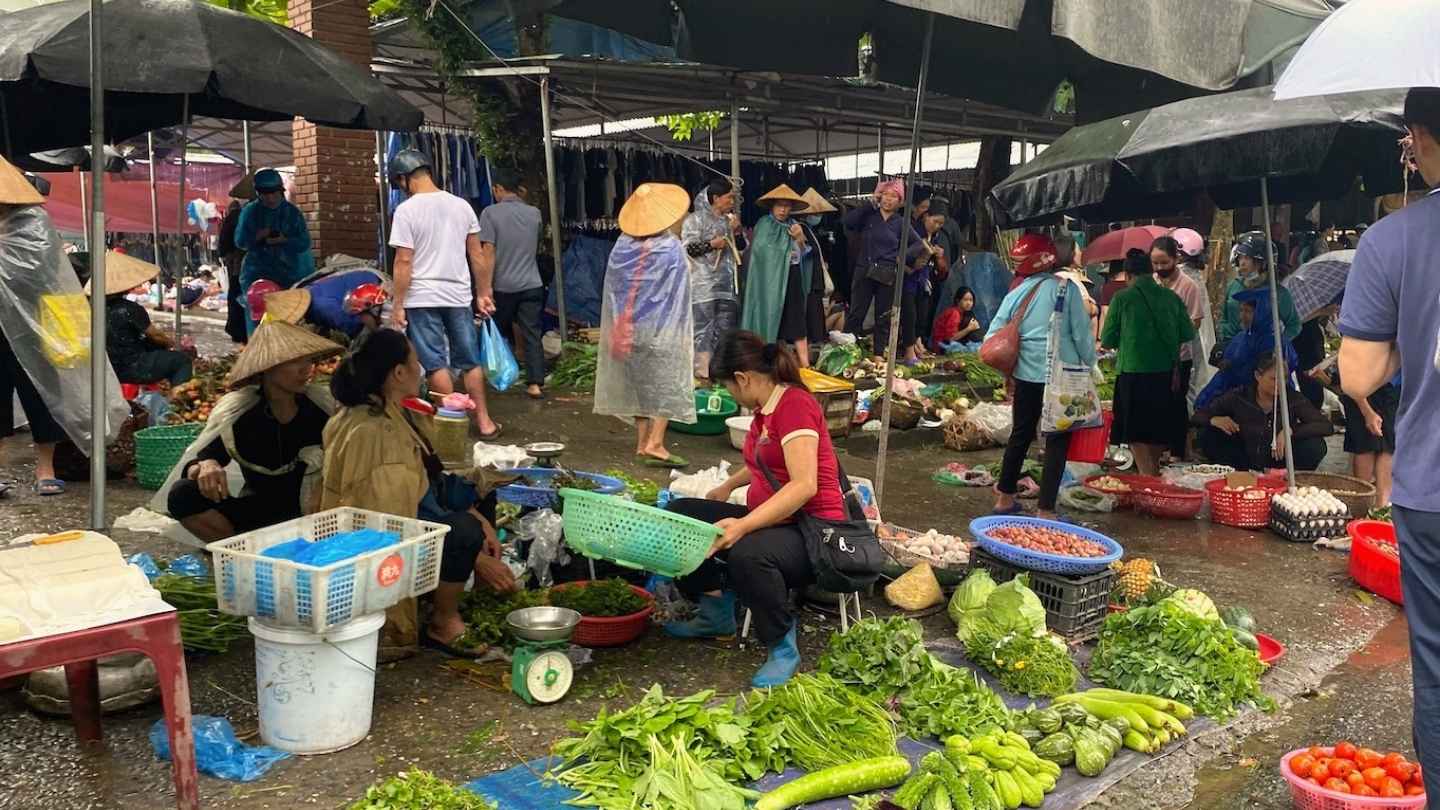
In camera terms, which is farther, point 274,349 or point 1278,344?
point 1278,344

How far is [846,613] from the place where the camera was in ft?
16.0

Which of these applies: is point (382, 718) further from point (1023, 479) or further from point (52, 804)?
point (1023, 479)

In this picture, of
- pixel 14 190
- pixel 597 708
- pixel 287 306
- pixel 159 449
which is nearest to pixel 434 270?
pixel 287 306

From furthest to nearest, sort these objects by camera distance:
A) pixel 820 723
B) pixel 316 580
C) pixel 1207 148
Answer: pixel 1207 148 → pixel 820 723 → pixel 316 580

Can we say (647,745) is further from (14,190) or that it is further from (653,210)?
(653,210)

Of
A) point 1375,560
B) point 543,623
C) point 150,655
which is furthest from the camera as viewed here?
point 1375,560

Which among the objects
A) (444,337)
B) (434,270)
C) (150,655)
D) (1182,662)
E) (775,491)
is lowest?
(1182,662)

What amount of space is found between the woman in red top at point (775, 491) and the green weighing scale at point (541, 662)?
0.71 meters

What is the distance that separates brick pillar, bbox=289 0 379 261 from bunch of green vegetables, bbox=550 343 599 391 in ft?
7.64

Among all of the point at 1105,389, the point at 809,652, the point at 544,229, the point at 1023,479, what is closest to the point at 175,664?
the point at 809,652

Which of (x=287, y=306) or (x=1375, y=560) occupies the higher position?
(x=287, y=306)

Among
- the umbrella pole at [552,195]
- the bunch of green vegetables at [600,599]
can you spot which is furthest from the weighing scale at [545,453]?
the umbrella pole at [552,195]

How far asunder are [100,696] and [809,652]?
282cm

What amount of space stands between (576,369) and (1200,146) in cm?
658
